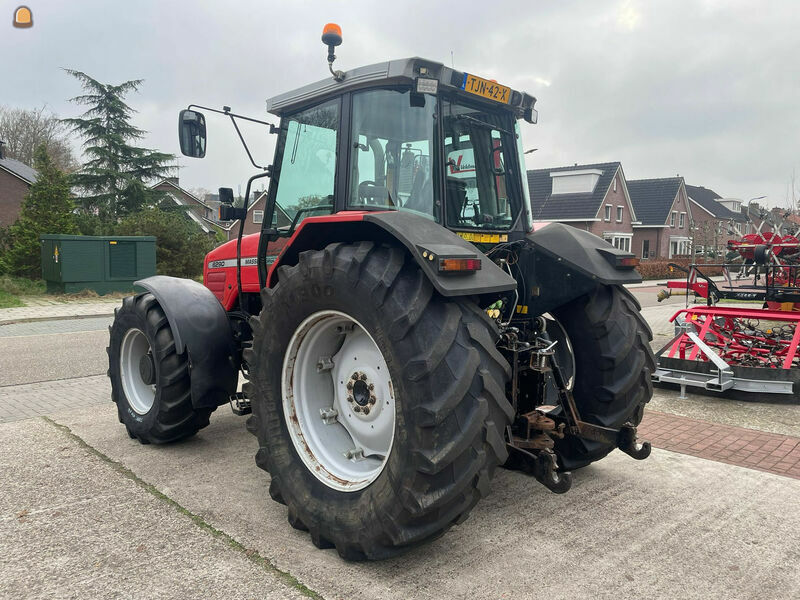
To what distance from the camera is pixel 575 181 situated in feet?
135

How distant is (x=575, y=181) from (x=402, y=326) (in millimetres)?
41298

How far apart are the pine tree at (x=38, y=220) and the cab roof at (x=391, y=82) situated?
61.0 feet

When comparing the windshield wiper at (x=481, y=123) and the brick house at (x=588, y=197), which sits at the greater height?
the brick house at (x=588, y=197)

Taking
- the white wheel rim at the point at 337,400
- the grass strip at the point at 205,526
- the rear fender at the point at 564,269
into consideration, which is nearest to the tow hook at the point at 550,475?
the white wheel rim at the point at 337,400

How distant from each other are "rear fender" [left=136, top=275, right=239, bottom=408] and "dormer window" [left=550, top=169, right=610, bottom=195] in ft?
125

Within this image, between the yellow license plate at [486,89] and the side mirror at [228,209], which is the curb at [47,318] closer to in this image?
the side mirror at [228,209]

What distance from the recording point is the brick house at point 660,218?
4525 cm

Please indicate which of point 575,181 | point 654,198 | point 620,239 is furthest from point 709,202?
point 575,181

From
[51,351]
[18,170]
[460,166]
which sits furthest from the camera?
[18,170]

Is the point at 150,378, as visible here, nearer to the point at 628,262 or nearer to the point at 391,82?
the point at 391,82

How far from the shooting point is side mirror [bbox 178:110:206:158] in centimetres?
414

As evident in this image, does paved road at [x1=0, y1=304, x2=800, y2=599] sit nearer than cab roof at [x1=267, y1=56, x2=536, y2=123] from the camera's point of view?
Yes

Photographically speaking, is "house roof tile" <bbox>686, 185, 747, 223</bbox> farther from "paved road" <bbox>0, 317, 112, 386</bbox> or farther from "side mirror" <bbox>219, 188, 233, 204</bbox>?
"side mirror" <bbox>219, 188, 233, 204</bbox>

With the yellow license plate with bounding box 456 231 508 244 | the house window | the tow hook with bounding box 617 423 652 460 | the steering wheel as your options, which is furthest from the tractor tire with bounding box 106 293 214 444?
the house window
